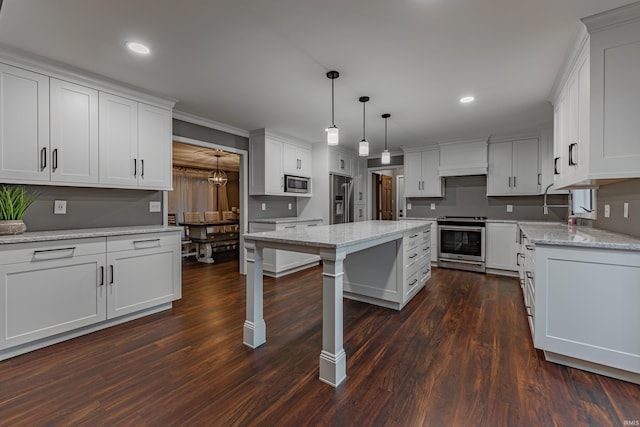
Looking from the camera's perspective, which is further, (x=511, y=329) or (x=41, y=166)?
(x=511, y=329)

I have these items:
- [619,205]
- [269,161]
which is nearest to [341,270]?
[619,205]

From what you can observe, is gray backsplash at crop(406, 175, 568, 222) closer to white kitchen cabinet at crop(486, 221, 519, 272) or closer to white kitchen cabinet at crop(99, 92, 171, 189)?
white kitchen cabinet at crop(486, 221, 519, 272)

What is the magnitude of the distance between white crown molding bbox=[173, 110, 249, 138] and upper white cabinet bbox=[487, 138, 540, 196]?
4.25 metres

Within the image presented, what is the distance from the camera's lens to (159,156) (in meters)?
3.21

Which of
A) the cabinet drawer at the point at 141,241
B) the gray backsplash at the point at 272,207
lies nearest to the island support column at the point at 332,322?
the cabinet drawer at the point at 141,241

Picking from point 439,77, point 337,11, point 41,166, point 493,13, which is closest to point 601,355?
point 493,13

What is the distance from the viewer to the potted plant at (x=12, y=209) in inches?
89.1

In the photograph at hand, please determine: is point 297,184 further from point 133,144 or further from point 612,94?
point 612,94

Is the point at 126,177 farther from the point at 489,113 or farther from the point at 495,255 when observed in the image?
the point at 495,255

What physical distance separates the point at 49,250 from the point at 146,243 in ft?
2.39

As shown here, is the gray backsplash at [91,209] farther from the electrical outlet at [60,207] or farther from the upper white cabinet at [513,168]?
the upper white cabinet at [513,168]

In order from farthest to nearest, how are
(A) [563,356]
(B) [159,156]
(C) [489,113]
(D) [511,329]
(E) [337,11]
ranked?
(C) [489,113] < (B) [159,156] < (D) [511,329] < (A) [563,356] < (E) [337,11]

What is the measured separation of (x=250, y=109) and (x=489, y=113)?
309 cm

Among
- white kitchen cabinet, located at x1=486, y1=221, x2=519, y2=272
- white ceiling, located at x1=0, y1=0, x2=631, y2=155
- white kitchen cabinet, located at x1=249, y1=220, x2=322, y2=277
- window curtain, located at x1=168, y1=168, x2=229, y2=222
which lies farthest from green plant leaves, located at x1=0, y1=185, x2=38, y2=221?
white kitchen cabinet, located at x1=486, y1=221, x2=519, y2=272
